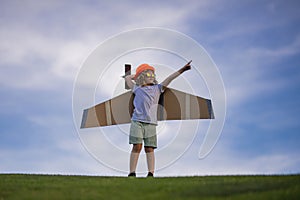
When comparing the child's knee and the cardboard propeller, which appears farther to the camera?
the cardboard propeller

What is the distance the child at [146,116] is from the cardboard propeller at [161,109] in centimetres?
63

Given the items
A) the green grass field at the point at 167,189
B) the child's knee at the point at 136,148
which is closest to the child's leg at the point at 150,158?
the child's knee at the point at 136,148

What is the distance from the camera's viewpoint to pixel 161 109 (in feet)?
36.9

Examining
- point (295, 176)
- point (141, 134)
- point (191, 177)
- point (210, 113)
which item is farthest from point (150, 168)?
point (295, 176)

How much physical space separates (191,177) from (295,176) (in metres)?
1.91

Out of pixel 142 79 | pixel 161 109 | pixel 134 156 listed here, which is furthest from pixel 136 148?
pixel 142 79

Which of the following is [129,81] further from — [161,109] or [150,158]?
[150,158]

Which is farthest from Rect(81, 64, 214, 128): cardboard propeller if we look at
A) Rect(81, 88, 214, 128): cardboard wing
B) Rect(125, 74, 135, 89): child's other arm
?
Rect(125, 74, 135, 89): child's other arm

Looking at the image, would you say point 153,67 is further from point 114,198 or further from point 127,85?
point 114,198

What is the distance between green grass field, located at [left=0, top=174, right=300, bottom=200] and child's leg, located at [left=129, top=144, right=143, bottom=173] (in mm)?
1874

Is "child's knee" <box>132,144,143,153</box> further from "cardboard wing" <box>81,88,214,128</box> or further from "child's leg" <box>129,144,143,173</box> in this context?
"cardboard wing" <box>81,88,214,128</box>

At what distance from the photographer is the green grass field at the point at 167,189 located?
637 cm

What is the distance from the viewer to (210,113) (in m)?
11.3

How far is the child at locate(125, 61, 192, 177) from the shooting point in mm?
10117
